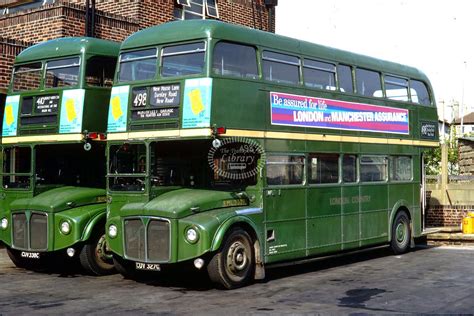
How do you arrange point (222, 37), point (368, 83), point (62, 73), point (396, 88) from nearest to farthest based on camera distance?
point (222, 37)
point (62, 73)
point (368, 83)
point (396, 88)

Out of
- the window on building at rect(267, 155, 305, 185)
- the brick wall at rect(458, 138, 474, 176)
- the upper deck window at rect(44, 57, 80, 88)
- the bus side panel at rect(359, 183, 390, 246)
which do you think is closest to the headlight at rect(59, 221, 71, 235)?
the upper deck window at rect(44, 57, 80, 88)

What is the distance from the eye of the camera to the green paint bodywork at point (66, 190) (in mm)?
12070

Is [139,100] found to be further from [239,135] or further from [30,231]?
[30,231]

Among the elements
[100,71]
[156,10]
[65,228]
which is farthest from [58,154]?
[156,10]

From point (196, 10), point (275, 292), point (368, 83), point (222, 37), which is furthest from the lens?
point (196, 10)

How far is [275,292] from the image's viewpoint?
10461mm

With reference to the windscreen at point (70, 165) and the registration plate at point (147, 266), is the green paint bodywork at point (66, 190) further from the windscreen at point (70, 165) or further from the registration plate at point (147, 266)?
the registration plate at point (147, 266)

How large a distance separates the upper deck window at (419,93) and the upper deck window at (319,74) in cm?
339

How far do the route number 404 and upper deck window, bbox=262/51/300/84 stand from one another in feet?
6.75

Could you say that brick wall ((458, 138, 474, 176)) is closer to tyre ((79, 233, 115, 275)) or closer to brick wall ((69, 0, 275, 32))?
brick wall ((69, 0, 275, 32))

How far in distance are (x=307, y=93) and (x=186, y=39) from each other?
2.70 meters

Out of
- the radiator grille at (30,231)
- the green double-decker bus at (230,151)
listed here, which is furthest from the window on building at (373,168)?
the radiator grille at (30,231)

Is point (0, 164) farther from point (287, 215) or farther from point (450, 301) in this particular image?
point (450, 301)

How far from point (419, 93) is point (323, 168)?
444 centimetres
